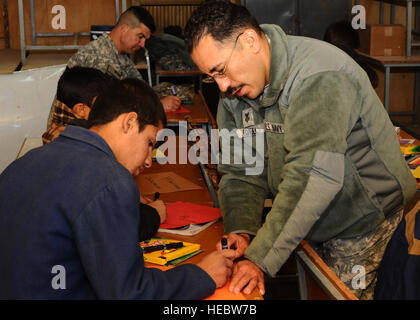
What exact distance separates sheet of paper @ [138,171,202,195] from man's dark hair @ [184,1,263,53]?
3.63 ft

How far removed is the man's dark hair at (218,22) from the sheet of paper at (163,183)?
3.63 feet

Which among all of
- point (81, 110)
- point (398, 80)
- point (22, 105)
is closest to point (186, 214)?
point (81, 110)

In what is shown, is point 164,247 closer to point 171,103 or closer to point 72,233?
point 72,233

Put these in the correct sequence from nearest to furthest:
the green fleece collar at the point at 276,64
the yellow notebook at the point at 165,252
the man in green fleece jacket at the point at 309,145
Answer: the man in green fleece jacket at the point at 309,145 < the green fleece collar at the point at 276,64 < the yellow notebook at the point at 165,252

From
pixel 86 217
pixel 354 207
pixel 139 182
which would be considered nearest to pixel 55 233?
pixel 86 217

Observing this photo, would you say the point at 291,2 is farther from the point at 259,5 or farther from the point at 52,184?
the point at 52,184

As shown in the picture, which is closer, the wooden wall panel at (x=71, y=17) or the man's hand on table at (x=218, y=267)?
the man's hand on table at (x=218, y=267)

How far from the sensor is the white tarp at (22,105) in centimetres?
420

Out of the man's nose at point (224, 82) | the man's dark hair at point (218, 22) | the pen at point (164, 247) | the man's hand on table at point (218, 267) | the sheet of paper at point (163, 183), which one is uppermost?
the man's dark hair at point (218, 22)

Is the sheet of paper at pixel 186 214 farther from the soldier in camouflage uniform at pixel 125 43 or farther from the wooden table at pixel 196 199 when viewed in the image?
the soldier in camouflage uniform at pixel 125 43

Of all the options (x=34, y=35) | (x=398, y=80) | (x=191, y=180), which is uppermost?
(x=34, y=35)

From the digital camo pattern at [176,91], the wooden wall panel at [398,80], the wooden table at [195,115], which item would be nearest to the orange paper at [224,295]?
the wooden table at [195,115]

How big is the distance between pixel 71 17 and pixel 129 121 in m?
4.87

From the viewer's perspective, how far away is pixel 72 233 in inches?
48.7
